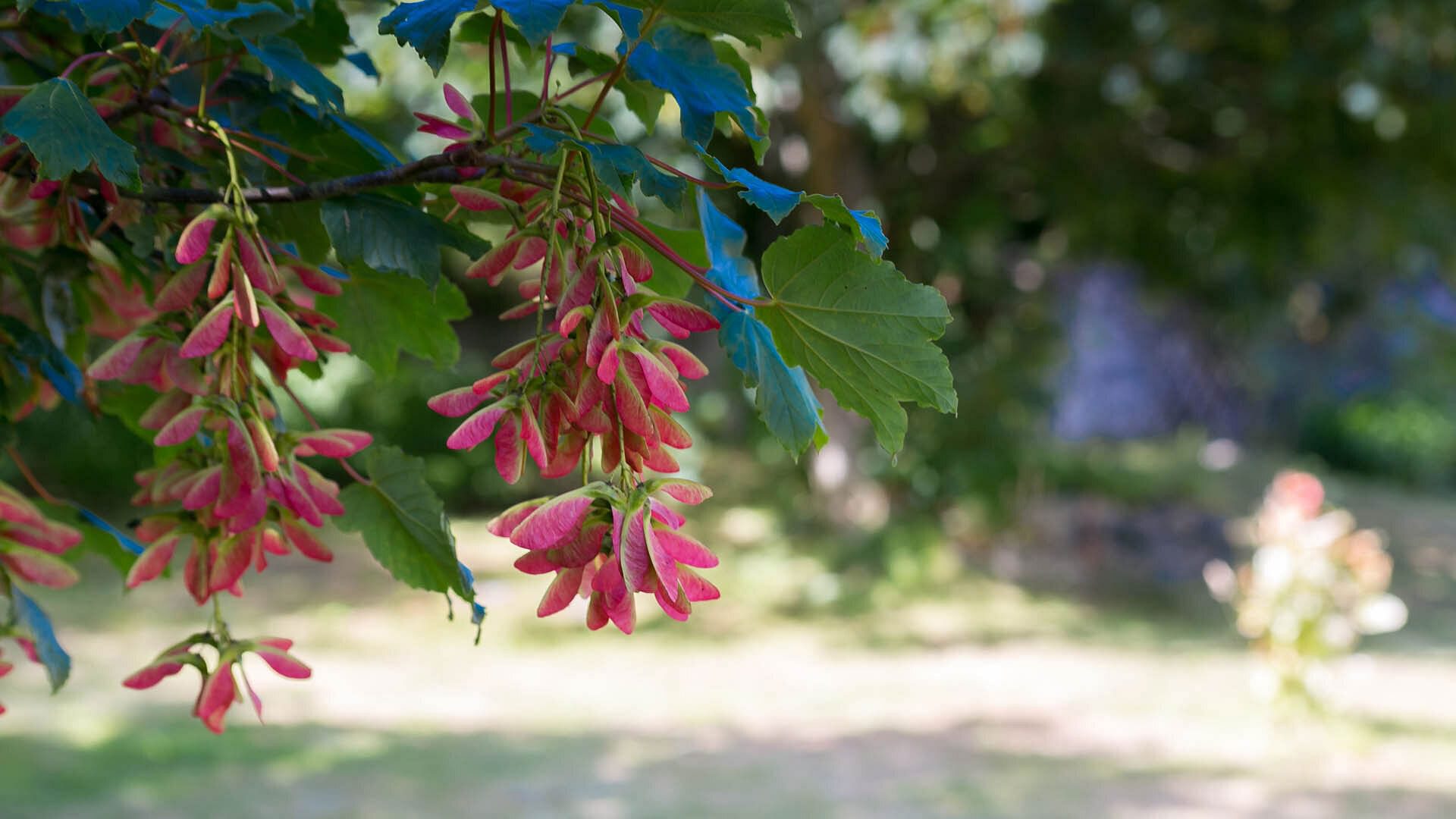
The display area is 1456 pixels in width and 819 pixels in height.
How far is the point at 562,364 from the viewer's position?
69cm

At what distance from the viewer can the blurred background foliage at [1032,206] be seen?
5.24 m

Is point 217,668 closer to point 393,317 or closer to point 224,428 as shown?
point 224,428

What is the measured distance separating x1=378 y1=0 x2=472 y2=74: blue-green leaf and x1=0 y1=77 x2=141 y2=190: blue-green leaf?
169mm

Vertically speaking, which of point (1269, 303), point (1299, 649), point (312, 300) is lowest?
point (312, 300)

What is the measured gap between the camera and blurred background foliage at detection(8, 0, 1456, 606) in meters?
5.24

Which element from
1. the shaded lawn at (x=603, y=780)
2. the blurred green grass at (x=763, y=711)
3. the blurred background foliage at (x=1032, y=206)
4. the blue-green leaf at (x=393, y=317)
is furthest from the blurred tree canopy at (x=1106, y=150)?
the blue-green leaf at (x=393, y=317)

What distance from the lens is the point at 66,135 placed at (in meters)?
0.71

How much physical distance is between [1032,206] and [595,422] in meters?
6.46

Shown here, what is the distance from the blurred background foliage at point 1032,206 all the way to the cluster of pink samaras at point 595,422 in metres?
3.32

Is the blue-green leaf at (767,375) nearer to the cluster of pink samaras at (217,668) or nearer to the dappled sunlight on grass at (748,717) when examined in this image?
the cluster of pink samaras at (217,668)

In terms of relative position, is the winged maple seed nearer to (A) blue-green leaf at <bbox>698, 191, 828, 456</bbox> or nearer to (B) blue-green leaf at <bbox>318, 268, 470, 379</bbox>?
(A) blue-green leaf at <bbox>698, 191, 828, 456</bbox>

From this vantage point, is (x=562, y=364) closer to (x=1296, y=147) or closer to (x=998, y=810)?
(x=998, y=810)

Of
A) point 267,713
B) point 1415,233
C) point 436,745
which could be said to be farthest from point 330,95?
point 1415,233

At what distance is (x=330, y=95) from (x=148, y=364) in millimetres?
216
